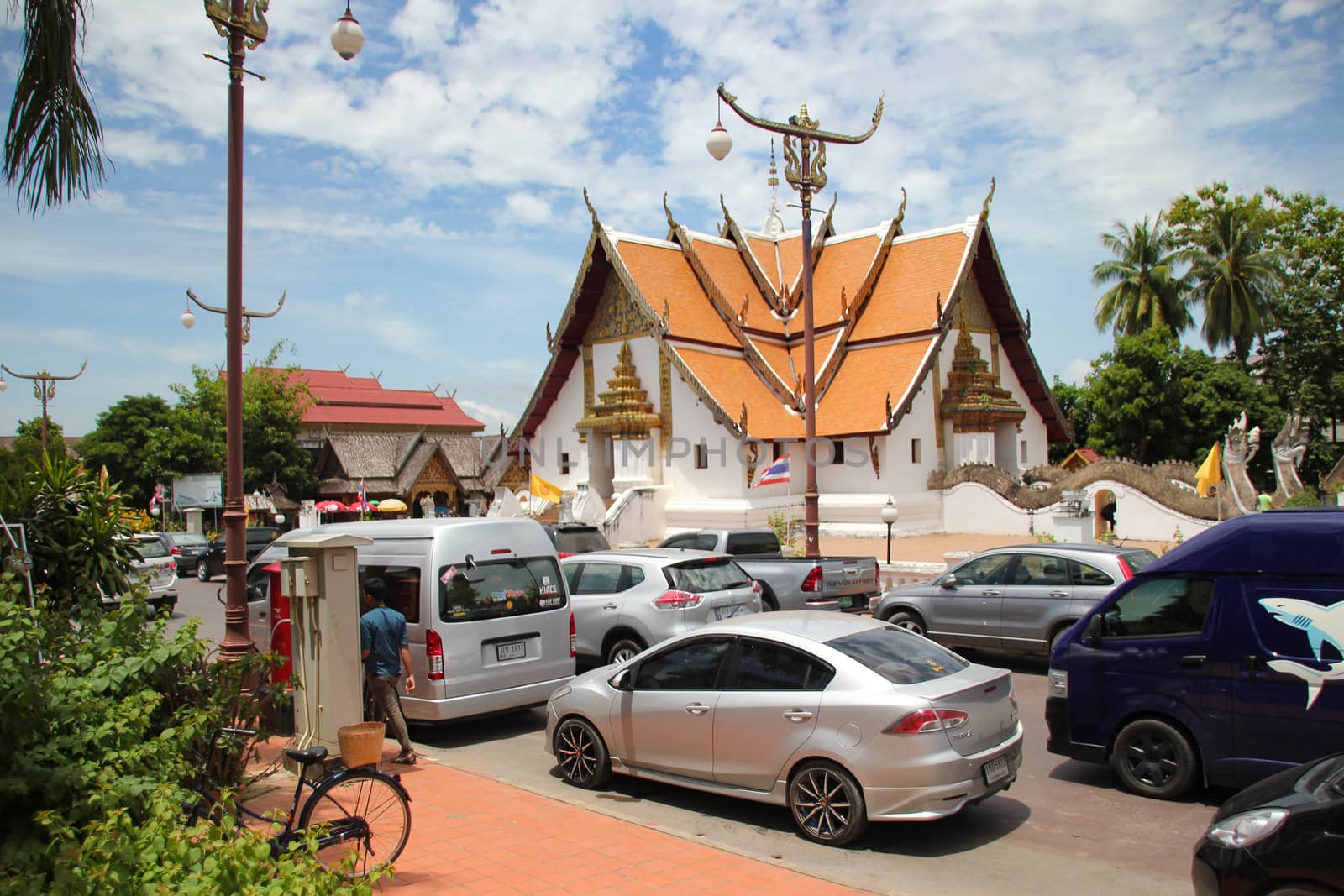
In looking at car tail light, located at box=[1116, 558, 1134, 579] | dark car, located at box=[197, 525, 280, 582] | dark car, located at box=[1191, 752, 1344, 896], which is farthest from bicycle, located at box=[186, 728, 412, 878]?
dark car, located at box=[197, 525, 280, 582]

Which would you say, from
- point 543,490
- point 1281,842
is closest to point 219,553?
point 543,490

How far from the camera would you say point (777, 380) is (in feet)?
→ 105

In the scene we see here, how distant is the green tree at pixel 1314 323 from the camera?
39531mm

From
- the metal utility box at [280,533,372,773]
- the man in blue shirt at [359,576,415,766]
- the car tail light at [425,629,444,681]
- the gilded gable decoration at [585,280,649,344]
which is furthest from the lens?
the gilded gable decoration at [585,280,649,344]

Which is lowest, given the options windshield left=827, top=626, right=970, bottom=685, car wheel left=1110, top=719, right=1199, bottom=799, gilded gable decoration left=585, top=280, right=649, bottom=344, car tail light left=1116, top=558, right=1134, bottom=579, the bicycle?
car wheel left=1110, top=719, right=1199, bottom=799

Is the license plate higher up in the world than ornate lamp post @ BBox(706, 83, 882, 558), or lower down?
lower down

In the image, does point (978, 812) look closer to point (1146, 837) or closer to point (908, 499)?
point (1146, 837)

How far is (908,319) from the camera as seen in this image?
103 feet

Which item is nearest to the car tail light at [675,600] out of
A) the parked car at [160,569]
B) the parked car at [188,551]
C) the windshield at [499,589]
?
the windshield at [499,589]

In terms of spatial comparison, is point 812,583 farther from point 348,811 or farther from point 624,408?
point 624,408

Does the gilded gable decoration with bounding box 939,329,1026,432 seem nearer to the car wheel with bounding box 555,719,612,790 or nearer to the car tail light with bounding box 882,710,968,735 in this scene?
the car wheel with bounding box 555,719,612,790

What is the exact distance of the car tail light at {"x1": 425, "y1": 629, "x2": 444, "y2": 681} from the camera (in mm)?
8797

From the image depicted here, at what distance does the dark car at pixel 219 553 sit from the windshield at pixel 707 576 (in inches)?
742

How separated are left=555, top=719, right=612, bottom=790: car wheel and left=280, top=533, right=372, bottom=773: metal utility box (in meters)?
1.67
